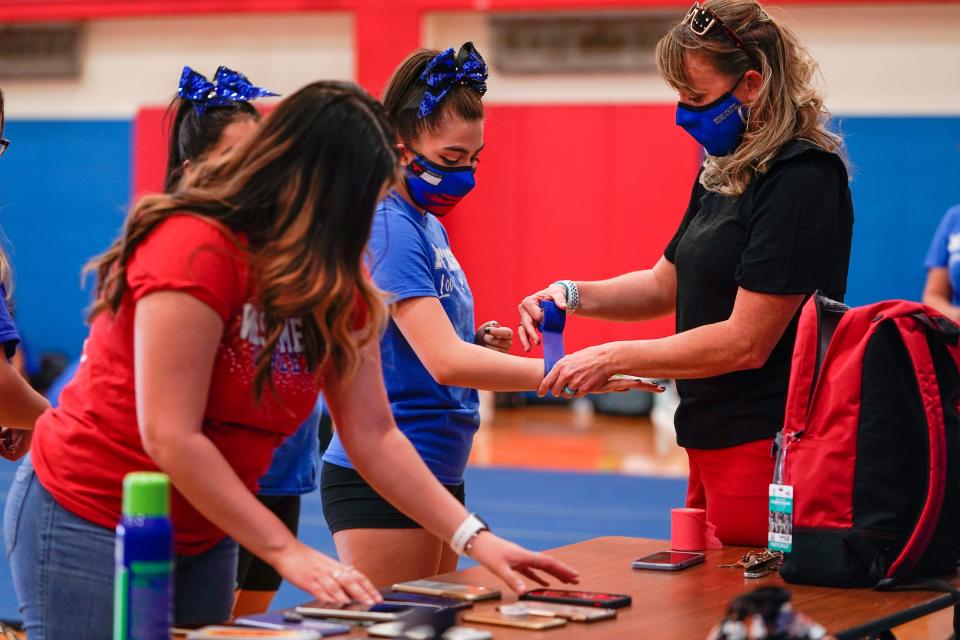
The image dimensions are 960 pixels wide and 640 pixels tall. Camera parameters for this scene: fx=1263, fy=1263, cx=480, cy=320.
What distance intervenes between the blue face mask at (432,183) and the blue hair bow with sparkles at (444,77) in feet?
0.33

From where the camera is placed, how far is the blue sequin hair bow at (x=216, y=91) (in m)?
2.68

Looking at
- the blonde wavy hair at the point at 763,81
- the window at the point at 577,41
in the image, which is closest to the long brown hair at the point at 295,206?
the blonde wavy hair at the point at 763,81

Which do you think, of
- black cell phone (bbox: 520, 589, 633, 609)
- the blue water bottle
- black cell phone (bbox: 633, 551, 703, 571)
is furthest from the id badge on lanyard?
the blue water bottle

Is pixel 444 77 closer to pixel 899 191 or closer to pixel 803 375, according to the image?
pixel 803 375

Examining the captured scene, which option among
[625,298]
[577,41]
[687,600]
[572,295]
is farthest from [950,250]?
[577,41]

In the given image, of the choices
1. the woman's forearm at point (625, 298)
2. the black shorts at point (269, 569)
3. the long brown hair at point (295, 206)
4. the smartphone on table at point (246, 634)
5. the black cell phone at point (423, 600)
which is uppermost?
the long brown hair at point (295, 206)

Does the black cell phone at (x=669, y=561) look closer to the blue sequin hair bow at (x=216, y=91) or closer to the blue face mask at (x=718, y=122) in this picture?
the blue face mask at (x=718, y=122)

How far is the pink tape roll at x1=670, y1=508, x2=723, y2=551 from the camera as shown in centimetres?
228

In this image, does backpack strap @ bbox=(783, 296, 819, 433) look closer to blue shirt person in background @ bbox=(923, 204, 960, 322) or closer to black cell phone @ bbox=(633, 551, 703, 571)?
black cell phone @ bbox=(633, 551, 703, 571)

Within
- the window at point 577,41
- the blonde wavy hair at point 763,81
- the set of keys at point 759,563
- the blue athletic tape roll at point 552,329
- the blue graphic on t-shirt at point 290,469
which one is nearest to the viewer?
the set of keys at point 759,563

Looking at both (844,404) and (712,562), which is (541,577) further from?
(844,404)

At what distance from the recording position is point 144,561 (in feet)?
4.32

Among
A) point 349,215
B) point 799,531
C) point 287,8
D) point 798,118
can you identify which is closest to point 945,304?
point 798,118

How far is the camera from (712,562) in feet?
7.09
